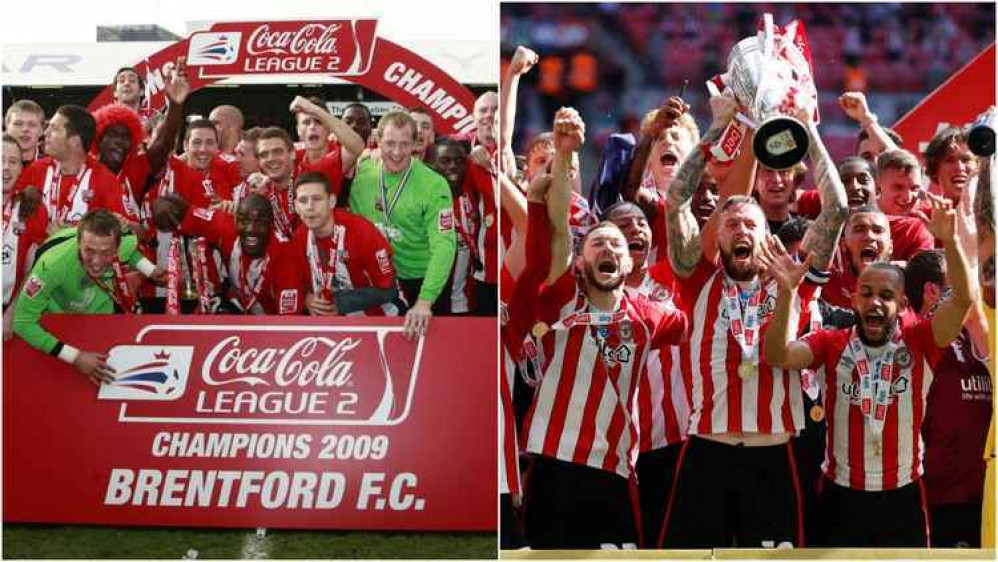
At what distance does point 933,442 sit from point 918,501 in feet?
0.73

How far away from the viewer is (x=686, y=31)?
522 centimetres

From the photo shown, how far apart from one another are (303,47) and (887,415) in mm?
2463

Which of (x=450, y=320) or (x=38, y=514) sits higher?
(x=450, y=320)

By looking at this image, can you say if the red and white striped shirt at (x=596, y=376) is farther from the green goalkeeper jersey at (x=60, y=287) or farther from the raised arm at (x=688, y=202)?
the green goalkeeper jersey at (x=60, y=287)

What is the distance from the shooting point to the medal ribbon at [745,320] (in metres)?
5.13

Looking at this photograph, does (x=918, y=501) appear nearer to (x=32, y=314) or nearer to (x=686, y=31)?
(x=686, y=31)

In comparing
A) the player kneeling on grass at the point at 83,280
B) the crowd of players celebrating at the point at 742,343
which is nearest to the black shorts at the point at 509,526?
the crowd of players celebrating at the point at 742,343

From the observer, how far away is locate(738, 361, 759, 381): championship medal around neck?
5.11m

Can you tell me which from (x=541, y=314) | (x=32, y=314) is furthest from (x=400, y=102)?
(x=32, y=314)

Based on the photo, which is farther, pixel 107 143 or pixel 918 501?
pixel 107 143

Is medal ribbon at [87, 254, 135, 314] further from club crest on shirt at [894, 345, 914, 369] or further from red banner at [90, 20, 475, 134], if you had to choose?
club crest on shirt at [894, 345, 914, 369]

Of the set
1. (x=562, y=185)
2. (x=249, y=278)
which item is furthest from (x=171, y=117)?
(x=562, y=185)

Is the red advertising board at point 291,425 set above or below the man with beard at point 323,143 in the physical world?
below

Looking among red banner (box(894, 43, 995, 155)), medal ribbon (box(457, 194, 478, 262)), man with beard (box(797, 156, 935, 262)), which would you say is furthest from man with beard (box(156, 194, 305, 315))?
red banner (box(894, 43, 995, 155))
